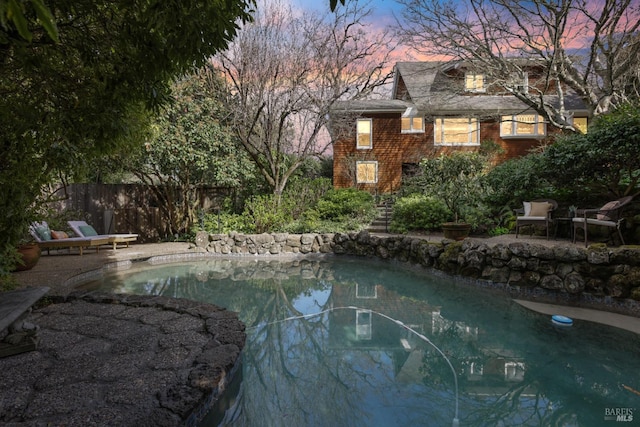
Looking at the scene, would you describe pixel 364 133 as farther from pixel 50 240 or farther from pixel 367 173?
pixel 50 240

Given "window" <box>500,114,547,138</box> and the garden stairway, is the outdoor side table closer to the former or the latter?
the garden stairway

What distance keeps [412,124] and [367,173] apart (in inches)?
122

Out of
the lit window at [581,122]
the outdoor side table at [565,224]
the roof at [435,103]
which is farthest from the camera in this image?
the lit window at [581,122]

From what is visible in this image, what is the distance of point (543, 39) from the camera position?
10727 mm

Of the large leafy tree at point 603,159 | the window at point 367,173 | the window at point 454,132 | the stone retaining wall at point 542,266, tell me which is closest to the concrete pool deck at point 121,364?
the stone retaining wall at point 542,266

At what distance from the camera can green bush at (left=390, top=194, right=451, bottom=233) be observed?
10266 mm

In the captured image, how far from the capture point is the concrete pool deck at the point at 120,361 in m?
2.26

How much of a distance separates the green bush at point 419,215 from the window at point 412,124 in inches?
274

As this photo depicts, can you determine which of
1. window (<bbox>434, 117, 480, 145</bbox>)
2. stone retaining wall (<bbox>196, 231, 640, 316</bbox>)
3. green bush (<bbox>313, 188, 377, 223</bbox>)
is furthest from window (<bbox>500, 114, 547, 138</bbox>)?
stone retaining wall (<bbox>196, 231, 640, 316</bbox>)

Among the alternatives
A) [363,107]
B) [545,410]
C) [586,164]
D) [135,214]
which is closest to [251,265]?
[135,214]

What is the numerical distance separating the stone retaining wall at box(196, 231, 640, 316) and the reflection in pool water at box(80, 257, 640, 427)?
566 millimetres

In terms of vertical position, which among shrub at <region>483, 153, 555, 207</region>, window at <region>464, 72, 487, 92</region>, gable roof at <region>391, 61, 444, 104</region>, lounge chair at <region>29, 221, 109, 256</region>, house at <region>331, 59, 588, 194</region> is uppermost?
gable roof at <region>391, 61, 444, 104</region>

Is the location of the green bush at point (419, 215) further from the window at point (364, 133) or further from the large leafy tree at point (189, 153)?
the window at point (364, 133)

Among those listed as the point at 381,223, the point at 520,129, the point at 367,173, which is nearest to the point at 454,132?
the point at 520,129
